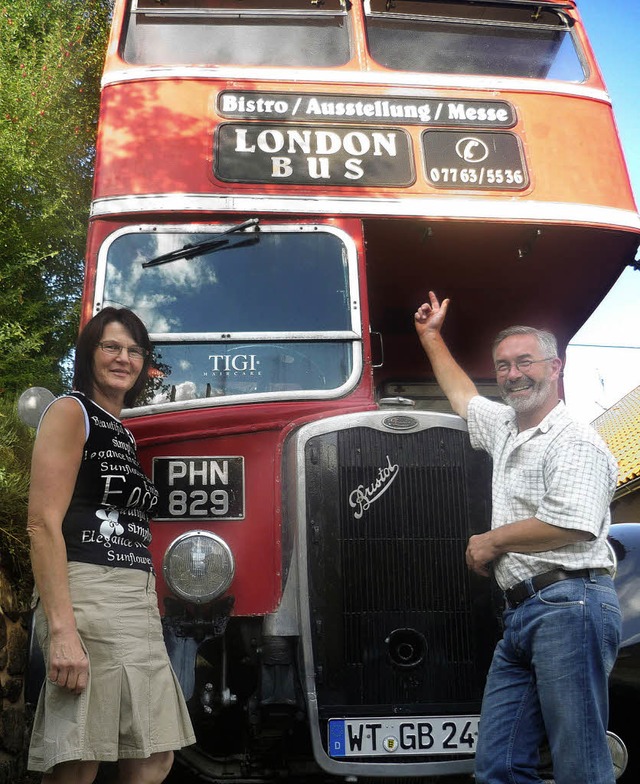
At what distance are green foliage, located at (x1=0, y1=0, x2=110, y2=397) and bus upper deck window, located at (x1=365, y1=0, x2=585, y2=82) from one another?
5283 millimetres

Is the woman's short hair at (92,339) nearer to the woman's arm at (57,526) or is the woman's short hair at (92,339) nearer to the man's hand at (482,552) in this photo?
the woman's arm at (57,526)

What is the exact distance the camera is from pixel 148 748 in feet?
6.55

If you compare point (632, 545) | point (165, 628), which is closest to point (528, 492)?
point (632, 545)

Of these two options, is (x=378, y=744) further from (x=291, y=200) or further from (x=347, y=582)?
(x=291, y=200)

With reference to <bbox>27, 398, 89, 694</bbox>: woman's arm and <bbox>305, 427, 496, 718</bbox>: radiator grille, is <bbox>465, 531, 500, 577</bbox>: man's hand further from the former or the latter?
<bbox>27, 398, 89, 694</bbox>: woman's arm

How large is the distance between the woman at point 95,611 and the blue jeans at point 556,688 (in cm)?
96

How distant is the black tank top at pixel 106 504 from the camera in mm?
2090

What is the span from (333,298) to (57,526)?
1774mm

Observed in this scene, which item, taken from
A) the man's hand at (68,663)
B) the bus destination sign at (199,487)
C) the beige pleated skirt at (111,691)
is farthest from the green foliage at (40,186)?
the man's hand at (68,663)

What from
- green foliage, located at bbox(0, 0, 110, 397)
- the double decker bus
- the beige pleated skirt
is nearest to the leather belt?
the double decker bus

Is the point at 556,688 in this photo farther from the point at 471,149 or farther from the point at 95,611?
the point at 471,149

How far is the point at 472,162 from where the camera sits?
372 centimetres

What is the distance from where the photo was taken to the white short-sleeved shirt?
7.32ft

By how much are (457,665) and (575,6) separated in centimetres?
392
